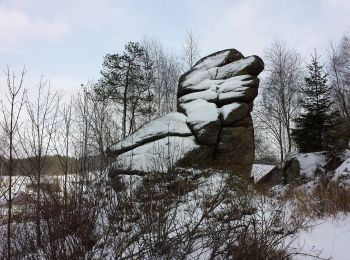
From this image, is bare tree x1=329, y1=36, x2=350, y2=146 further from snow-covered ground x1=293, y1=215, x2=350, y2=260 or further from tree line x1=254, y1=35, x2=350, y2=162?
snow-covered ground x1=293, y1=215, x2=350, y2=260

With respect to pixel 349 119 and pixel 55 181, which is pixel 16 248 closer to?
pixel 55 181

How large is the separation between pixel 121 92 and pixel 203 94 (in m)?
10.7

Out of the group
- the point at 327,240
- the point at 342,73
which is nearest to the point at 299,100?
the point at 342,73

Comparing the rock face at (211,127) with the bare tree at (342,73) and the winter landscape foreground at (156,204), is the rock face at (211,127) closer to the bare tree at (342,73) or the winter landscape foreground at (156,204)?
the winter landscape foreground at (156,204)

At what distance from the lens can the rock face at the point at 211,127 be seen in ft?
38.8

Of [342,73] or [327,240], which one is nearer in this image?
[327,240]

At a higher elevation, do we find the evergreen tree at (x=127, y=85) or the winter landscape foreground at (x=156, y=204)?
the evergreen tree at (x=127, y=85)

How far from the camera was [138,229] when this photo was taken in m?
4.26

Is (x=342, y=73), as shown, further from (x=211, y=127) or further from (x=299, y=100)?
(x=211, y=127)

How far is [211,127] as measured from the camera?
12391 millimetres

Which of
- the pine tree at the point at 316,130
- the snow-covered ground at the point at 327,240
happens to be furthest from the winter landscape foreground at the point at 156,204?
the pine tree at the point at 316,130

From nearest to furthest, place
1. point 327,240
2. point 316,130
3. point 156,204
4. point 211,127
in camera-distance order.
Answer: point 156,204 → point 327,240 → point 211,127 → point 316,130

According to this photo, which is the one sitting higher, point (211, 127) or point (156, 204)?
point (211, 127)

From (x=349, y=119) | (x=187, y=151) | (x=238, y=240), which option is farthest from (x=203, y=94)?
(x=349, y=119)
